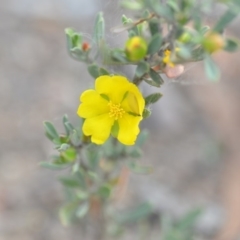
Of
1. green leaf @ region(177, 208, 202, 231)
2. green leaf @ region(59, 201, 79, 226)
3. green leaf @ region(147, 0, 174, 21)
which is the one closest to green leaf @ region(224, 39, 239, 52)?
green leaf @ region(147, 0, 174, 21)

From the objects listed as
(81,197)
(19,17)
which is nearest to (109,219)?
(81,197)

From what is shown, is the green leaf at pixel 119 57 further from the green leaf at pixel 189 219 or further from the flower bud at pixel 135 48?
the green leaf at pixel 189 219

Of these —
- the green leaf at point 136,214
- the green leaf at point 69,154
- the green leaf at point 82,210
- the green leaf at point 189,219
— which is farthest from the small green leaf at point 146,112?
the green leaf at point 189,219

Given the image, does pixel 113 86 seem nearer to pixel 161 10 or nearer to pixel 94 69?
pixel 94 69

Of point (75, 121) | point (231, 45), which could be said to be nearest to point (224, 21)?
point (231, 45)

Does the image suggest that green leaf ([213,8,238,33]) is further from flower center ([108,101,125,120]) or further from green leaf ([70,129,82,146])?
green leaf ([70,129,82,146])
